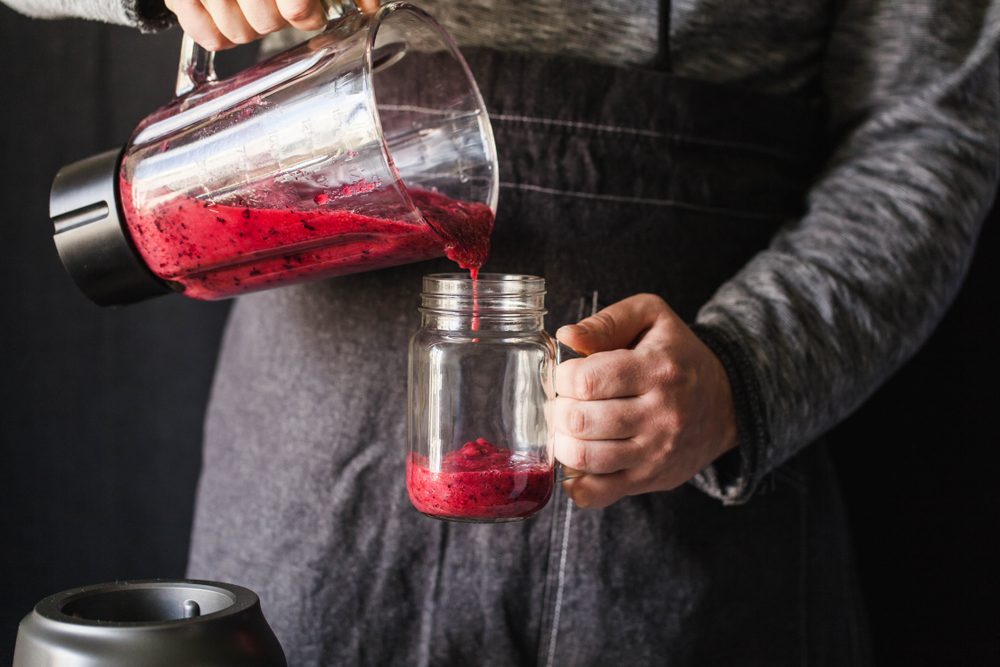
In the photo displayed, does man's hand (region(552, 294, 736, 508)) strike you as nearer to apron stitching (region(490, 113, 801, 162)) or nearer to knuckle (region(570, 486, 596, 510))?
knuckle (region(570, 486, 596, 510))

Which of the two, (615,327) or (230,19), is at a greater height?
(230,19)

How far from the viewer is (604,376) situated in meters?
0.67

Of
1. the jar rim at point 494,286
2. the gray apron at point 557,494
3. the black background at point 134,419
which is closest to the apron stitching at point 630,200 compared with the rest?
the gray apron at point 557,494

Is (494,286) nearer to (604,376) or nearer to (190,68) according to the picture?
(604,376)

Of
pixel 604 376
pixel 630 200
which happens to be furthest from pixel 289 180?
pixel 630 200

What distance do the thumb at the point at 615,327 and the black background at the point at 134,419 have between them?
27.6 inches

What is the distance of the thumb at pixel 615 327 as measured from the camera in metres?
0.68

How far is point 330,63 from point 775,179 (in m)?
0.52

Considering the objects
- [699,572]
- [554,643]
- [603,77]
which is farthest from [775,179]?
[554,643]

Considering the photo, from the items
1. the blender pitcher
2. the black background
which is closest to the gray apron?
the blender pitcher

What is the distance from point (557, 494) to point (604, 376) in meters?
0.24

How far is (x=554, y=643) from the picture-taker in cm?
89

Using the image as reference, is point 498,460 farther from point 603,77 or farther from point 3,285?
point 3,285

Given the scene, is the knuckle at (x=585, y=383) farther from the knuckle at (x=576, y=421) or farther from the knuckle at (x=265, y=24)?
the knuckle at (x=265, y=24)
